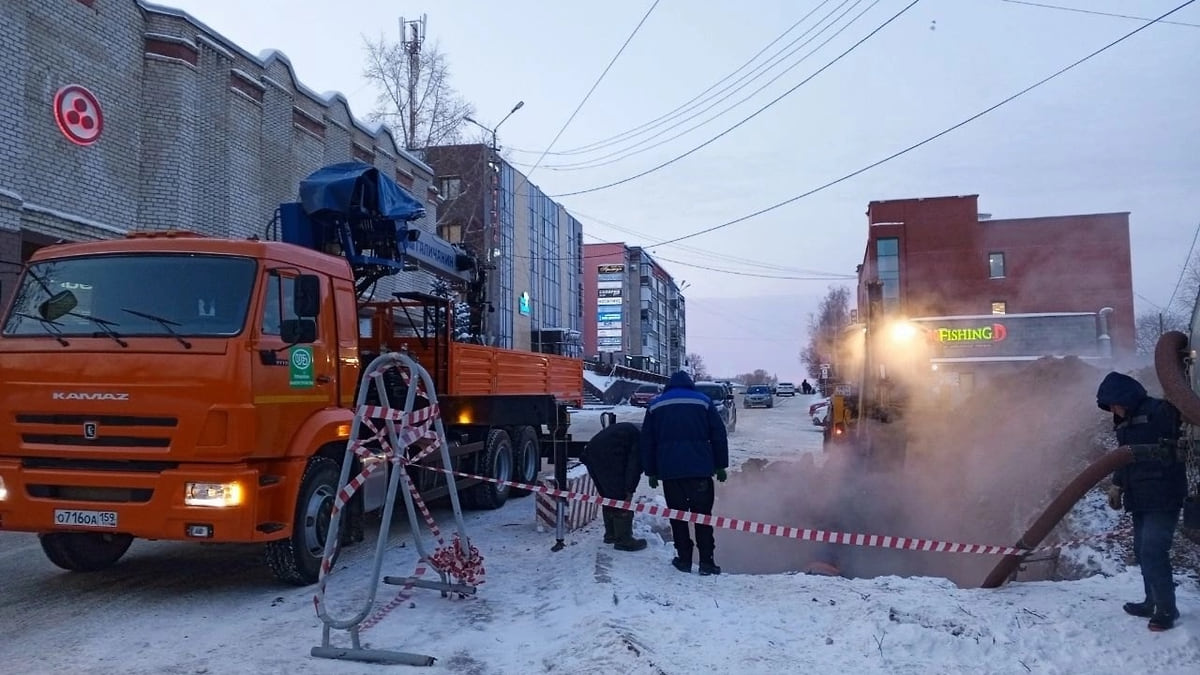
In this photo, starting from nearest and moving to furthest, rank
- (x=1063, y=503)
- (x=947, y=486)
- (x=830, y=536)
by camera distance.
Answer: (x=1063, y=503)
(x=830, y=536)
(x=947, y=486)

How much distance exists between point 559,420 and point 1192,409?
867 centimetres

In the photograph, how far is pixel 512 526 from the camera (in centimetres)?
1013

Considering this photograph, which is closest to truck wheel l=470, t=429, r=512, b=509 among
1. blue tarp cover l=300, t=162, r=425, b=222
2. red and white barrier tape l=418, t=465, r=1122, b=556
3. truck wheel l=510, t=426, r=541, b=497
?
truck wheel l=510, t=426, r=541, b=497

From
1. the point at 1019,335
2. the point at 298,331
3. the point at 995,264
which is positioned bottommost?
the point at 298,331

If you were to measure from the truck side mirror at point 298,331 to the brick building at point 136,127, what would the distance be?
22.0 ft

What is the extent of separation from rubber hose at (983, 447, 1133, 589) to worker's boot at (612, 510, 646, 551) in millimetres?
3015

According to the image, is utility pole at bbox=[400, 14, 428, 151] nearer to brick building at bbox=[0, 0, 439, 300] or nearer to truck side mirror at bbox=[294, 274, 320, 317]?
brick building at bbox=[0, 0, 439, 300]

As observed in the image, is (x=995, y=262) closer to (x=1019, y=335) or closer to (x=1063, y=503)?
(x=1019, y=335)

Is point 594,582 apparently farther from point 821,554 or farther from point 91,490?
point 821,554

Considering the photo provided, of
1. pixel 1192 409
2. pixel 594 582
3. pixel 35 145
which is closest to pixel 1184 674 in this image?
pixel 1192 409

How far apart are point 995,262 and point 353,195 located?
134ft

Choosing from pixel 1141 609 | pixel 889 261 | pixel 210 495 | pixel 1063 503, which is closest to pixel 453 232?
pixel 889 261

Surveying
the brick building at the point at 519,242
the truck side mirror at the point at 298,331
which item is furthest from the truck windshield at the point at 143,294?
the brick building at the point at 519,242

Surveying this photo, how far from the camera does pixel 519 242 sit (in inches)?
2034
